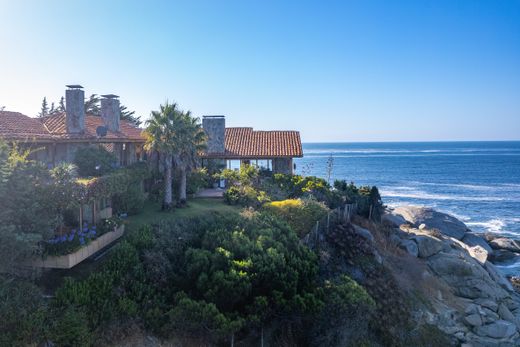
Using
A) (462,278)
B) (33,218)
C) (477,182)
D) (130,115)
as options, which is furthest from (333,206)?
(477,182)

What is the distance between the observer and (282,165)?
33469mm

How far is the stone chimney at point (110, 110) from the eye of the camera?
2644cm

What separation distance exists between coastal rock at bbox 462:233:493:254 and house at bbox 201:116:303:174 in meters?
14.8

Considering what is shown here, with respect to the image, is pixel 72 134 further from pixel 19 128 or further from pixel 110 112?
pixel 110 112

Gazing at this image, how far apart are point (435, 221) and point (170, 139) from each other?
23744 mm

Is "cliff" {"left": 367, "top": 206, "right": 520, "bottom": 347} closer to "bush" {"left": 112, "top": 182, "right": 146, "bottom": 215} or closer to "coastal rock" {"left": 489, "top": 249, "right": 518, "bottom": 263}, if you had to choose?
"coastal rock" {"left": 489, "top": 249, "right": 518, "bottom": 263}

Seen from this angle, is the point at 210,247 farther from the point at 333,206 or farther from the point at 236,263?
the point at 333,206

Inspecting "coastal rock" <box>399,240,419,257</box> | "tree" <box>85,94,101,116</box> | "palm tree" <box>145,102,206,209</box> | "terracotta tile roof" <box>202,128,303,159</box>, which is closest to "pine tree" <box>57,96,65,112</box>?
"tree" <box>85,94,101,116</box>

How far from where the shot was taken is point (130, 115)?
6100 centimetres

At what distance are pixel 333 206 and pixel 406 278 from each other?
21.8 feet

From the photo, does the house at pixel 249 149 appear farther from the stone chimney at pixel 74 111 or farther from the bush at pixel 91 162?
the bush at pixel 91 162

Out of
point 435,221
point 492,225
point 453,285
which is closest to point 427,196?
point 492,225

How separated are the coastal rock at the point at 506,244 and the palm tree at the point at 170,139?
26426mm

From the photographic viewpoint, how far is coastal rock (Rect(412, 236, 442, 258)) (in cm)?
2566
